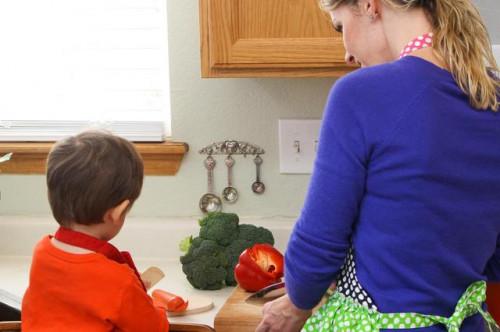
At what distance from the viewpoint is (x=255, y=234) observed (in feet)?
7.56

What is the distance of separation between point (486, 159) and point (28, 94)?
5.64ft

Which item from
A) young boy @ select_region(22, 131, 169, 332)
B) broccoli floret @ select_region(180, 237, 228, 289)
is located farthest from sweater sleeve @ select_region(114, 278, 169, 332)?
broccoli floret @ select_region(180, 237, 228, 289)

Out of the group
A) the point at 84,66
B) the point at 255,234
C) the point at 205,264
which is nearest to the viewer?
the point at 205,264

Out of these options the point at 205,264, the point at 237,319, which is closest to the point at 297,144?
the point at 205,264

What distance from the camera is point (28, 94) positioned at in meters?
2.66

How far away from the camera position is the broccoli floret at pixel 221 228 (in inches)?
89.2

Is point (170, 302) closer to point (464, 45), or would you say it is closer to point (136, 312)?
point (136, 312)

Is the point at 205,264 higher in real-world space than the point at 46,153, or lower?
lower

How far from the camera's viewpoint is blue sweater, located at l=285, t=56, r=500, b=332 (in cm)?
127

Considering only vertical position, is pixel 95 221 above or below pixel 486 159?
below

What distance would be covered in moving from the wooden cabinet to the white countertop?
24.7 inches

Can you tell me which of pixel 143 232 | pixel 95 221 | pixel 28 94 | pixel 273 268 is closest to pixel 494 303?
pixel 273 268

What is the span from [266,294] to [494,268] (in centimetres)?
60

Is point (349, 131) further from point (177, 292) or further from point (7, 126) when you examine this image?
point (7, 126)
